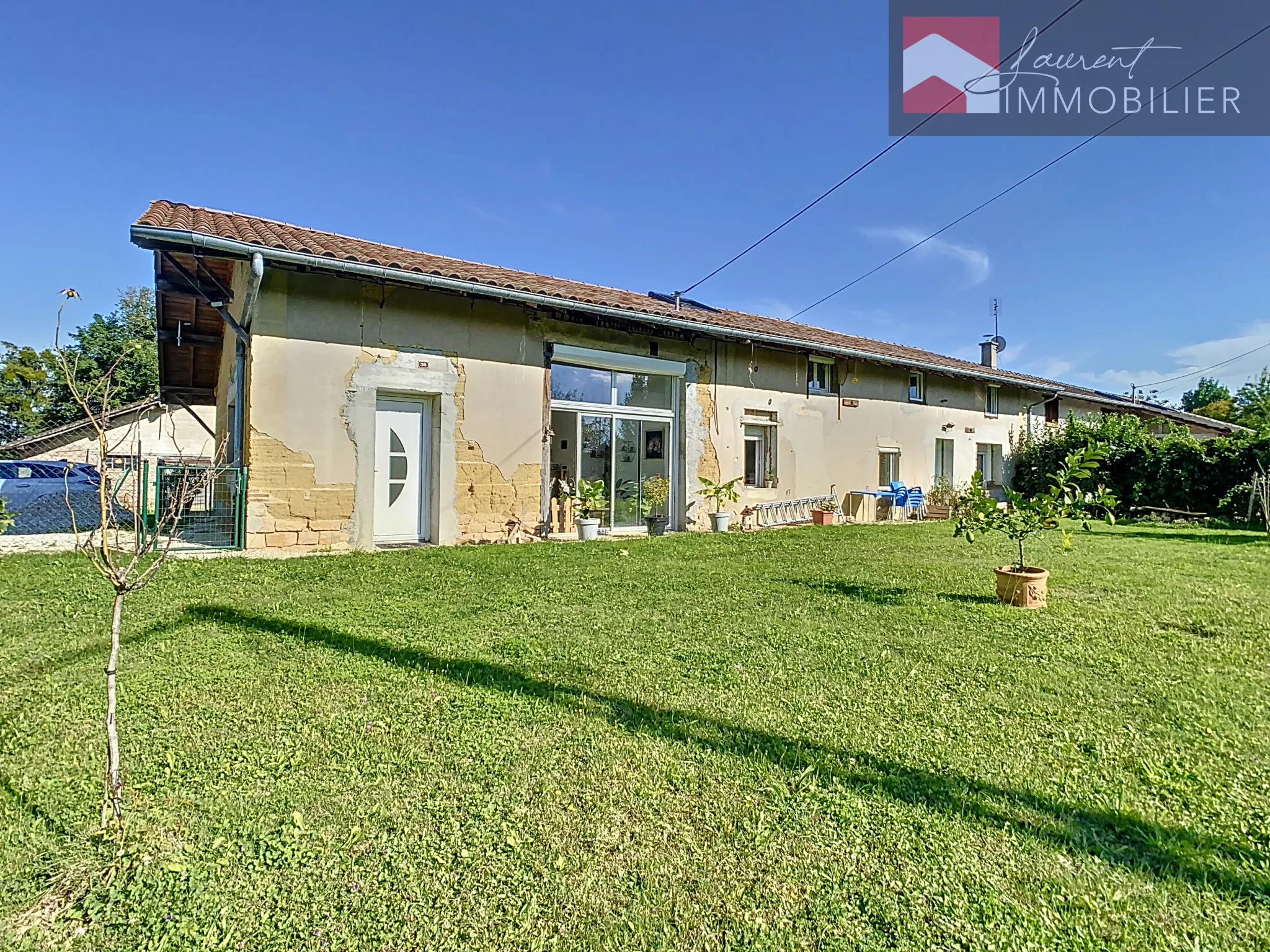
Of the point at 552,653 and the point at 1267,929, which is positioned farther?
the point at 552,653

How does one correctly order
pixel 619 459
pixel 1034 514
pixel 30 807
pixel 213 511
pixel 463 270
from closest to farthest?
pixel 30 807 → pixel 1034 514 → pixel 213 511 → pixel 463 270 → pixel 619 459

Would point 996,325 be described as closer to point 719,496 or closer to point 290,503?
point 719,496

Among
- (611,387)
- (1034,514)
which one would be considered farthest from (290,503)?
(1034,514)

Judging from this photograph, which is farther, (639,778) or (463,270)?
(463,270)

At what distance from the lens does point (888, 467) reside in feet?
47.6

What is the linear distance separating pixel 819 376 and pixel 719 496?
4068 millimetres

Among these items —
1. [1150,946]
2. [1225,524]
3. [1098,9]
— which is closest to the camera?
[1150,946]

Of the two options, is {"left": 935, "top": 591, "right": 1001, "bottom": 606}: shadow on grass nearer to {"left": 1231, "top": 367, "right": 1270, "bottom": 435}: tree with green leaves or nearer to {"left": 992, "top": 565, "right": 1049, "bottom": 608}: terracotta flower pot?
{"left": 992, "top": 565, "right": 1049, "bottom": 608}: terracotta flower pot

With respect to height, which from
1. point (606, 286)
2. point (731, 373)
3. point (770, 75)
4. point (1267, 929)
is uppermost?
point (770, 75)

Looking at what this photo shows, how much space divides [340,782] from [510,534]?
6895 millimetres

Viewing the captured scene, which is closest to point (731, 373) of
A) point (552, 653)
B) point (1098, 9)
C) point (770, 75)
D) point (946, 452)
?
point (770, 75)

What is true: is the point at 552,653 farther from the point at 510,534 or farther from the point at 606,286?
the point at 606,286

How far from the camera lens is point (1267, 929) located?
152 centimetres

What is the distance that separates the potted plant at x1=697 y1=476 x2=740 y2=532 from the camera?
11.0m
